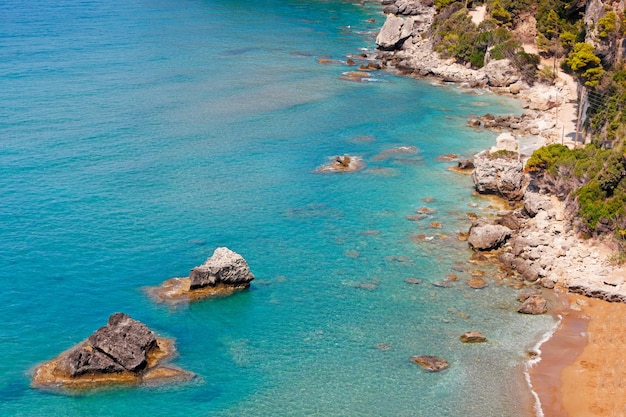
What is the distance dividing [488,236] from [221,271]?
21475 millimetres

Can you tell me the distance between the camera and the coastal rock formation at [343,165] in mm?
78625

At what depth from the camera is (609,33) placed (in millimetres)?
75500

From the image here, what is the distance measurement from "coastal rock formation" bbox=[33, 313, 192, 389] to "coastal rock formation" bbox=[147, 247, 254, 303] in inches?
306

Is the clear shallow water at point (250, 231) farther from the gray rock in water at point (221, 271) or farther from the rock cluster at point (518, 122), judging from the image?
the rock cluster at point (518, 122)

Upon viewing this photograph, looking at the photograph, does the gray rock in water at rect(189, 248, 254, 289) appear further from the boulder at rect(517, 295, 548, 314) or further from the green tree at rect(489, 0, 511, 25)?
the green tree at rect(489, 0, 511, 25)

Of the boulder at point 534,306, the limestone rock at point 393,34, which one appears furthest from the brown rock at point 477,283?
the limestone rock at point 393,34

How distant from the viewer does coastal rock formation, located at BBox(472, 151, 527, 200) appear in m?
70.0

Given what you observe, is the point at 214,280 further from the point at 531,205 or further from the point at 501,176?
the point at 501,176

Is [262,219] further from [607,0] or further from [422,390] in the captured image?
[607,0]

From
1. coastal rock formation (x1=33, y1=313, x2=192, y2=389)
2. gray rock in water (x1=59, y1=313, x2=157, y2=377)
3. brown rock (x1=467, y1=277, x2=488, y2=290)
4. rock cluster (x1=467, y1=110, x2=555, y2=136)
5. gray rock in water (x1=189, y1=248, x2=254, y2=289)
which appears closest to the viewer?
coastal rock formation (x1=33, y1=313, x2=192, y2=389)

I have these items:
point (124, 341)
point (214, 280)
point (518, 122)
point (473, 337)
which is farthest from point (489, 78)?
point (124, 341)

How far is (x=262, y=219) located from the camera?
68.0 metres

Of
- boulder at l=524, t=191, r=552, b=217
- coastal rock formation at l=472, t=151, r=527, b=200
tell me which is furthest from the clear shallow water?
boulder at l=524, t=191, r=552, b=217

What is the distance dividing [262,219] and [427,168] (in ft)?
66.1
